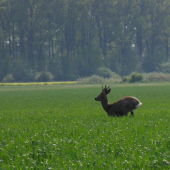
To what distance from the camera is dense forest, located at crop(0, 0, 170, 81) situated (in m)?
99.5

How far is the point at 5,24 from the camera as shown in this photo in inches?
3984

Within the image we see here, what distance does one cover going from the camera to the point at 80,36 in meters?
106

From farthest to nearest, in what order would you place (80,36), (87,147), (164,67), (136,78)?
(80,36), (164,67), (136,78), (87,147)

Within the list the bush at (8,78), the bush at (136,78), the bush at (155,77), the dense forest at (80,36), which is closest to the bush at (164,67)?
the dense forest at (80,36)

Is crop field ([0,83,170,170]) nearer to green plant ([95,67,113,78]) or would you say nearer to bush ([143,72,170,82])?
bush ([143,72,170,82])

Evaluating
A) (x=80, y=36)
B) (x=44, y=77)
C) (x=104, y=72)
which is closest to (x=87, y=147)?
(x=44, y=77)

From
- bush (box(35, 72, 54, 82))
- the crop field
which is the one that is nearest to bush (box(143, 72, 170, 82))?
bush (box(35, 72, 54, 82))

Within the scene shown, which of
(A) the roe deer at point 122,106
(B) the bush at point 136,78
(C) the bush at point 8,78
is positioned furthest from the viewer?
(C) the bush at point 8,78

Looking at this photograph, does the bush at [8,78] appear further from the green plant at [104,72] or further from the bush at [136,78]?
the bush at [136,78]

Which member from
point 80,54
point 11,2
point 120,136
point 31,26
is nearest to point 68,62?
point 80,54

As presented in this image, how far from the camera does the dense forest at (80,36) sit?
326 feet

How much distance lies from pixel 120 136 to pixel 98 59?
90317 millimetres

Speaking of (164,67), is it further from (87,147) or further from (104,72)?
(87,147)

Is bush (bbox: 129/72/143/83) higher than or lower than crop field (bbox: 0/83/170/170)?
higher
